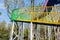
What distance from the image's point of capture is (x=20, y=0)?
21203mm

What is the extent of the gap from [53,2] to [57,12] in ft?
Answer: 14.3

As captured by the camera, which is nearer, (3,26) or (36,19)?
(36,19)

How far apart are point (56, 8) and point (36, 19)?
44.8 inches

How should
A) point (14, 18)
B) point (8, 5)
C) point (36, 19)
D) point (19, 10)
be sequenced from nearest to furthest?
point (36, 19), point (14, 18), point (19, 10), point (8, 5)

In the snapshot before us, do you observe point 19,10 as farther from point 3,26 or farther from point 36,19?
point 3,26

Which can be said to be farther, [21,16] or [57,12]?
[21,16]

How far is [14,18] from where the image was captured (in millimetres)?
11078

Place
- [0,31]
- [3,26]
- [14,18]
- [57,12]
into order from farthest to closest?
[3,26] < [0,31] < [14,18] < [57,12]

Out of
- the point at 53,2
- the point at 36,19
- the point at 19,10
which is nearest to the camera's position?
the point at 36,19

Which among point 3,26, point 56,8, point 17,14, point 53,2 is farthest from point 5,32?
point 56,8

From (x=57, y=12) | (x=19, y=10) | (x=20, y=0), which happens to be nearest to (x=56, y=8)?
(x=57, y=12)

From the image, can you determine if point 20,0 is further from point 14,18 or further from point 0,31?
point 14,18

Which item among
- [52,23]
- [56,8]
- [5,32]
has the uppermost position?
[56,8]

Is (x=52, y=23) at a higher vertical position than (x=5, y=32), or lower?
higher
